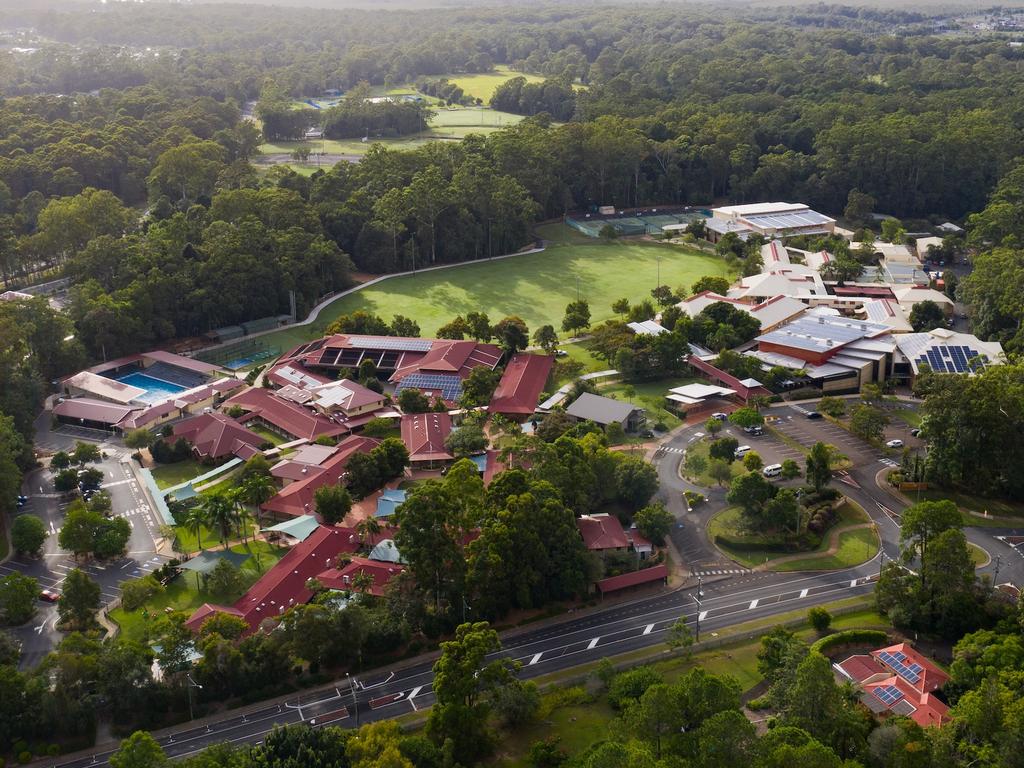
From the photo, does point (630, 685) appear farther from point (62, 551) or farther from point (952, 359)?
point (952, 359)

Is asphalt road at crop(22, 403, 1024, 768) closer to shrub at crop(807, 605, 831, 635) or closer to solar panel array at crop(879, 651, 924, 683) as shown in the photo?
shrub at crop(807, 605, 831, 635)

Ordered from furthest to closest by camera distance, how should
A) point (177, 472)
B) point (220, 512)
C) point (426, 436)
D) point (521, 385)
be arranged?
1. point (521, 385)
2. point (426, 436)
3. point (177, 472)
4. point (220, 512)

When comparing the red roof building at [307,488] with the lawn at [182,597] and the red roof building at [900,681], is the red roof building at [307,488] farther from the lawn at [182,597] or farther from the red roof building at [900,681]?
the red roof building at [900,681]

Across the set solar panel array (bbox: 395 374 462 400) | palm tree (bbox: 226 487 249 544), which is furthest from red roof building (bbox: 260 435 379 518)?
solar panel array (bbox: 395 374 462 400)

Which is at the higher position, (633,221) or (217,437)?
(217,437)

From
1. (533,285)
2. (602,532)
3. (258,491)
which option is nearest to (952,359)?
(602,532)

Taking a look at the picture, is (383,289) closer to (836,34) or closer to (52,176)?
(52,176)
